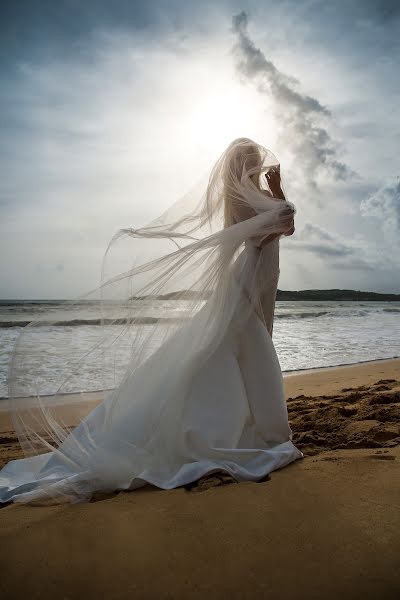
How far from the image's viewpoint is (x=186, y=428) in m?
3.29

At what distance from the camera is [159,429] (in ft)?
10.8

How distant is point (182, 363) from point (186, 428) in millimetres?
473

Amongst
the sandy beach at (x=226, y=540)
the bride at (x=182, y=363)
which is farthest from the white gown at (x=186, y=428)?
the sandy beach at (x=226, y=540)

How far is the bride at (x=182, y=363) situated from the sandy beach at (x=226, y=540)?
26cm

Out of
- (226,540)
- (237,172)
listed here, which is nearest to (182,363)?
(226,540)

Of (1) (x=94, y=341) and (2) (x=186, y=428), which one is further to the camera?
(1) (x=94, y=341)

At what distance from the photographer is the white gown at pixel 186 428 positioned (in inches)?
121

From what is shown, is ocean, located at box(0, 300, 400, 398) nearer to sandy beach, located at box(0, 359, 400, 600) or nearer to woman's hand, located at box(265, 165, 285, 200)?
sandy beach, located at box(0, 359, 400, 600)

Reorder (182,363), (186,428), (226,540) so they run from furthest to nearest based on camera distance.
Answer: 1. (182,363)
2. (186,428)
3. (226,540)

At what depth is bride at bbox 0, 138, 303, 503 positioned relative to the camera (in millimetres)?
3229

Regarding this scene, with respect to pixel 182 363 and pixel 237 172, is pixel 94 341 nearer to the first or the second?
pixel 182 363

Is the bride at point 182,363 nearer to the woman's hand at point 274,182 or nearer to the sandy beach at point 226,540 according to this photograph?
the woman's hand at point 274,182

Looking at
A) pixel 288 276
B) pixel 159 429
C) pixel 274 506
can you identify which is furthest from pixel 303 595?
pixel 288 276

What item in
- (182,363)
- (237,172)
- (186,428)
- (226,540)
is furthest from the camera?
(237,172)
